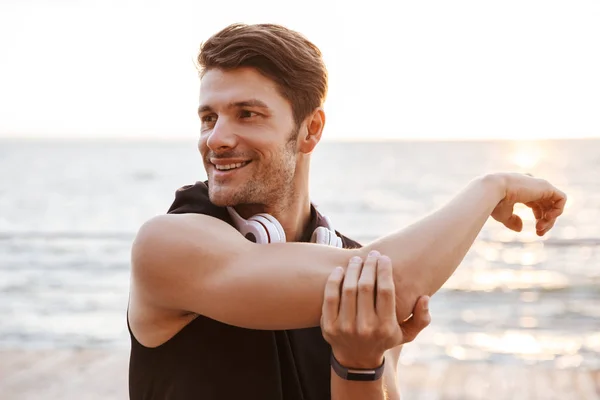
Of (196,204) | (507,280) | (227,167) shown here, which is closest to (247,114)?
(227,167)

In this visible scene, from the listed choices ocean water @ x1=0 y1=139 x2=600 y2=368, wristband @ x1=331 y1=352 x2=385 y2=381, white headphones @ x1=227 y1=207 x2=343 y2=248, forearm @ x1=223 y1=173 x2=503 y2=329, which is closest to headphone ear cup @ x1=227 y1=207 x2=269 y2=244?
white headphones @ x1=227 y1=207 x2=343 y2=248

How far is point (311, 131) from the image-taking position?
209 centimetres

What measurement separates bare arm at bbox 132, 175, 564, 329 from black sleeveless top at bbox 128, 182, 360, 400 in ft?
0.42

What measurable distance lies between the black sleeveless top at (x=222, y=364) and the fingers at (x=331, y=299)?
0.91ft

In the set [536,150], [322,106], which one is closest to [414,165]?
[536,150]

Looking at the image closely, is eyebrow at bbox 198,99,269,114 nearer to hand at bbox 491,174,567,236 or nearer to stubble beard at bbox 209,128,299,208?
stubble beard at bbox 209,128,299,208

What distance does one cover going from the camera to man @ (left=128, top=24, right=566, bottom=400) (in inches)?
60.1

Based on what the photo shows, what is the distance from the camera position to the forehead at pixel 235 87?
5.90ft

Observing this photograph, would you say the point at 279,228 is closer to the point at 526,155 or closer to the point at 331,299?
the point at 331,299

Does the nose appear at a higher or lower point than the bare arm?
higher

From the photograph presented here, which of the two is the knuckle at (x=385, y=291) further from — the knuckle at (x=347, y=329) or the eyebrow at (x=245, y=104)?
the eyebrow at (x=245, y=104)

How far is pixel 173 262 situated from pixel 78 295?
30.1ft

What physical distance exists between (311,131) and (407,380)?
402cm

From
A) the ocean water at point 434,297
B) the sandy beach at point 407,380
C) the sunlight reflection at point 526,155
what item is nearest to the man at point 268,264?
the sandy beach at point 407,380
